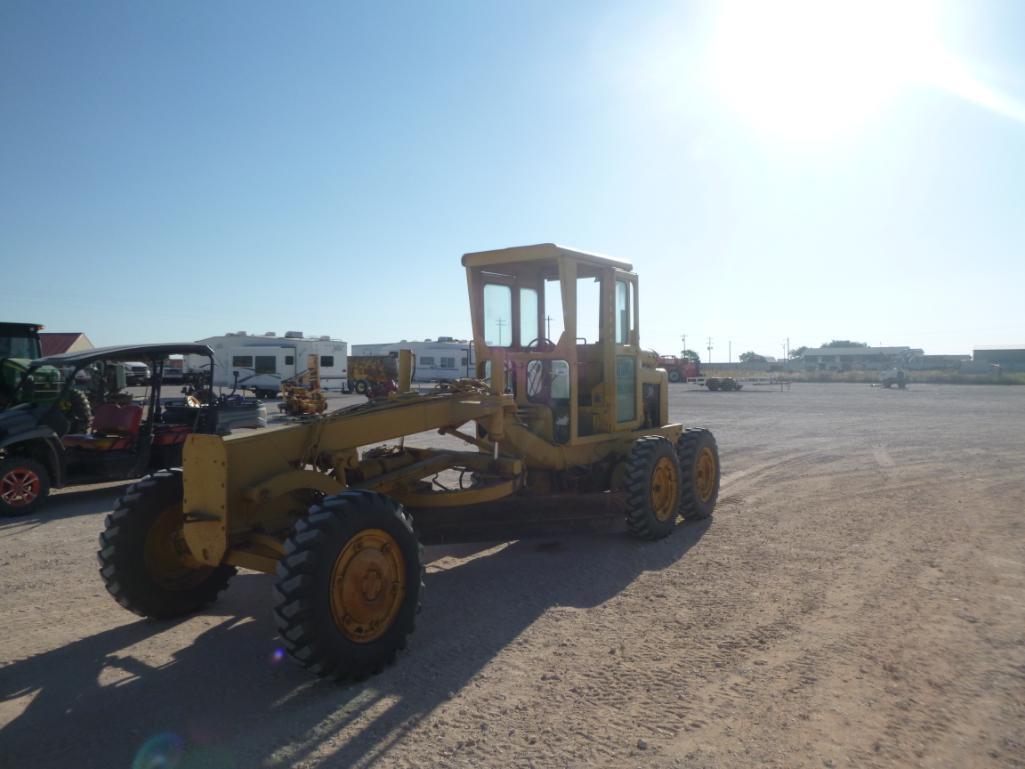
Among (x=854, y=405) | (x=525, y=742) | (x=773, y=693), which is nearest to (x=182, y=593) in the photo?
(x=525, y=742)

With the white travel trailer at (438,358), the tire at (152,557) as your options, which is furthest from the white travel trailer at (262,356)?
the tire at (152,557)

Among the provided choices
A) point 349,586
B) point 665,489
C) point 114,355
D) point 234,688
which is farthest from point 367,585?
point 114,355

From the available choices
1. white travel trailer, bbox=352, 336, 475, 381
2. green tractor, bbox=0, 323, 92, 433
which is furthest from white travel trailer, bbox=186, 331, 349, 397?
green tractor, bbox=0, 323, 92, 433

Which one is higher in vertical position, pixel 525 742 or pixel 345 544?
pixel 345 544

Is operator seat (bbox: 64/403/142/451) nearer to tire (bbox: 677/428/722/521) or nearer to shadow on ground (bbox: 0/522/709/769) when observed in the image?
shadow on ground (bbox: 0/522/709/769)

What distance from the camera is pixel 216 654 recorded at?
4621 millimetres

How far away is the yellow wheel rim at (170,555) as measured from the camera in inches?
200

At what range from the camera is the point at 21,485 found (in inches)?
346

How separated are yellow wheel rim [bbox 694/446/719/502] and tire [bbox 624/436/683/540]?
0.68m

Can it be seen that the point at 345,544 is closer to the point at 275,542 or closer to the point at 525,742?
the point at 275,542

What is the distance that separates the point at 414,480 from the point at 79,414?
8.28 m

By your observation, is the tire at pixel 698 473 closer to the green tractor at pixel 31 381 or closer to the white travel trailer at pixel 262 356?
the green tractor at pixel 31 381

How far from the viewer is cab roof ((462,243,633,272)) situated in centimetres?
712

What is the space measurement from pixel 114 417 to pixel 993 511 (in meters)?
11.2
